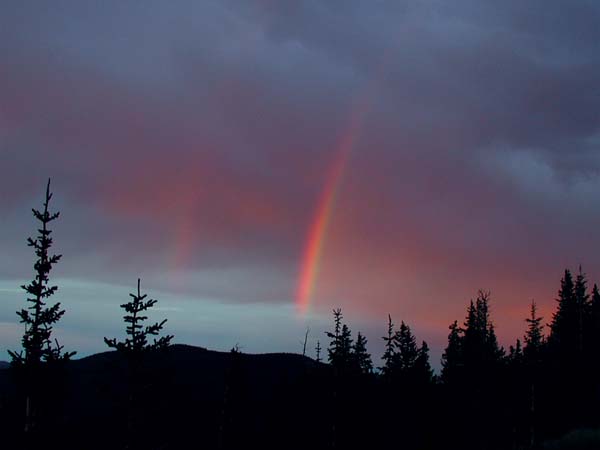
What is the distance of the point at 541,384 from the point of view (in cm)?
6544

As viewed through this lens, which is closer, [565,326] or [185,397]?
[185,397]

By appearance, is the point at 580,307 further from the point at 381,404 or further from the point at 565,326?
the point at 381,404

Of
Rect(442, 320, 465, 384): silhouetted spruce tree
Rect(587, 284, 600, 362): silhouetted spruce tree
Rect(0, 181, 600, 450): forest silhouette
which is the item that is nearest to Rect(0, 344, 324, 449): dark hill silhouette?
Rect(0, 181, 600, 450): forest silhouette

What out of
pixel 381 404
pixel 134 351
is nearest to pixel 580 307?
pixel 381 404

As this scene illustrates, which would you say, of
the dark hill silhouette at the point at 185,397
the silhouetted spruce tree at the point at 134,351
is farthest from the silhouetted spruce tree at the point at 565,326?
the silhouetted spruce tree at the point at 134,351

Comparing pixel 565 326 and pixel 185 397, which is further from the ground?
pixel 565 326

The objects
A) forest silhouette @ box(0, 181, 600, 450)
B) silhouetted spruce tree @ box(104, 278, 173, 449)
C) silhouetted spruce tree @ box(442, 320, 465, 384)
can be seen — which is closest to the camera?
silhouetted spruce tree @ box(104, 278, 173, 449)

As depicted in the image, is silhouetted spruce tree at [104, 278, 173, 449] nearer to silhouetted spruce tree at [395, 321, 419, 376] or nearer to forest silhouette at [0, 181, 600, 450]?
forest silhouette at [0, 181, 600, 450]

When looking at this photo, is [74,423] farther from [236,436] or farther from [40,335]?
[40,335]

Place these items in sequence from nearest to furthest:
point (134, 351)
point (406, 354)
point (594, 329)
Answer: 1. point (134, 351)
2. point (406, 354)
3. point (594, 329)

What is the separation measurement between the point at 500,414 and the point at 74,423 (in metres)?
55.1

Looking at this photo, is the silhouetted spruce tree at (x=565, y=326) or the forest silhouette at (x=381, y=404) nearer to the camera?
the forest silhouette at (x=381, y=404)

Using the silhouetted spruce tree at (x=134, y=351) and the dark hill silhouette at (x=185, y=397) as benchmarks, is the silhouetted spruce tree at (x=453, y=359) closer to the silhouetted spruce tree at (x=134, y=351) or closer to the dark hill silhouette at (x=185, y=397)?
the dark hill silhouette at (x=185, y=397)

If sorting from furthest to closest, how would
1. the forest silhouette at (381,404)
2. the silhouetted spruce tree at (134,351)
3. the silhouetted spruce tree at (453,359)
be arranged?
the silhouetted spruce tree at (453,359), the forest silhouette at (381,404), the silhouetted spruce tree at (134,351)
